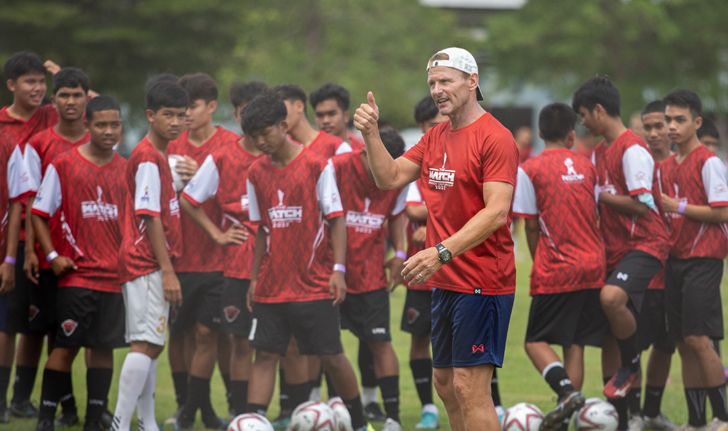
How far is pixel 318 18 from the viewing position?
130 ft

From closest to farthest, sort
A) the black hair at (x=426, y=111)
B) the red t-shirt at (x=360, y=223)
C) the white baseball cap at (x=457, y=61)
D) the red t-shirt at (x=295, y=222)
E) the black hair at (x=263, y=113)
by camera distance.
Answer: the white baseball cap at (x=457, y=61), the black hair at (x=263, y=113), the red t-shirt at (x=295, y=222), the red t-shirt at (x=360, y=223), the black hair at (x=426, y=111)

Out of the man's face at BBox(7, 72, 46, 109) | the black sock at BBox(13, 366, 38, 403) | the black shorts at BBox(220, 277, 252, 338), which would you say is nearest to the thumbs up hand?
the black shorts at BBox(220, 277, 252, 338)

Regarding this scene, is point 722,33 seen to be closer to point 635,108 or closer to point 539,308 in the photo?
point 635,108

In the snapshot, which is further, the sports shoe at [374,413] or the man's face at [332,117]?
the man's face at [332,117]

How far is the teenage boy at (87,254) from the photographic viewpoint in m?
8.27

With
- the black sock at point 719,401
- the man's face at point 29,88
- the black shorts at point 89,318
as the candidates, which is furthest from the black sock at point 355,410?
the man's face at point 29,88

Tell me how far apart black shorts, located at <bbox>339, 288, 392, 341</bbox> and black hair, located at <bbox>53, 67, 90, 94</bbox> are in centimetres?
254

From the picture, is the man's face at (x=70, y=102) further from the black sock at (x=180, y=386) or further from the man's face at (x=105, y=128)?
the black sock at (x=180, y=386)

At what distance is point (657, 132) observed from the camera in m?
9.32

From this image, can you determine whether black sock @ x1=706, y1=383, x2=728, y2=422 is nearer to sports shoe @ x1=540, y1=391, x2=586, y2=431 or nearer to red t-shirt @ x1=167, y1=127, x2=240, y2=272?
sports shoe @ x1=540, y1=391, x2=586, y2=431

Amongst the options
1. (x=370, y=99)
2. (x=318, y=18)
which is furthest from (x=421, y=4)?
(x=370, y=99)

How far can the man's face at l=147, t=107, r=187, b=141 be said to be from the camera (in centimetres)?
836

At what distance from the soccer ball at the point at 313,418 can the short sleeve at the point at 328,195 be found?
1307 mm

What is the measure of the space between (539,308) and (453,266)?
2.01m
